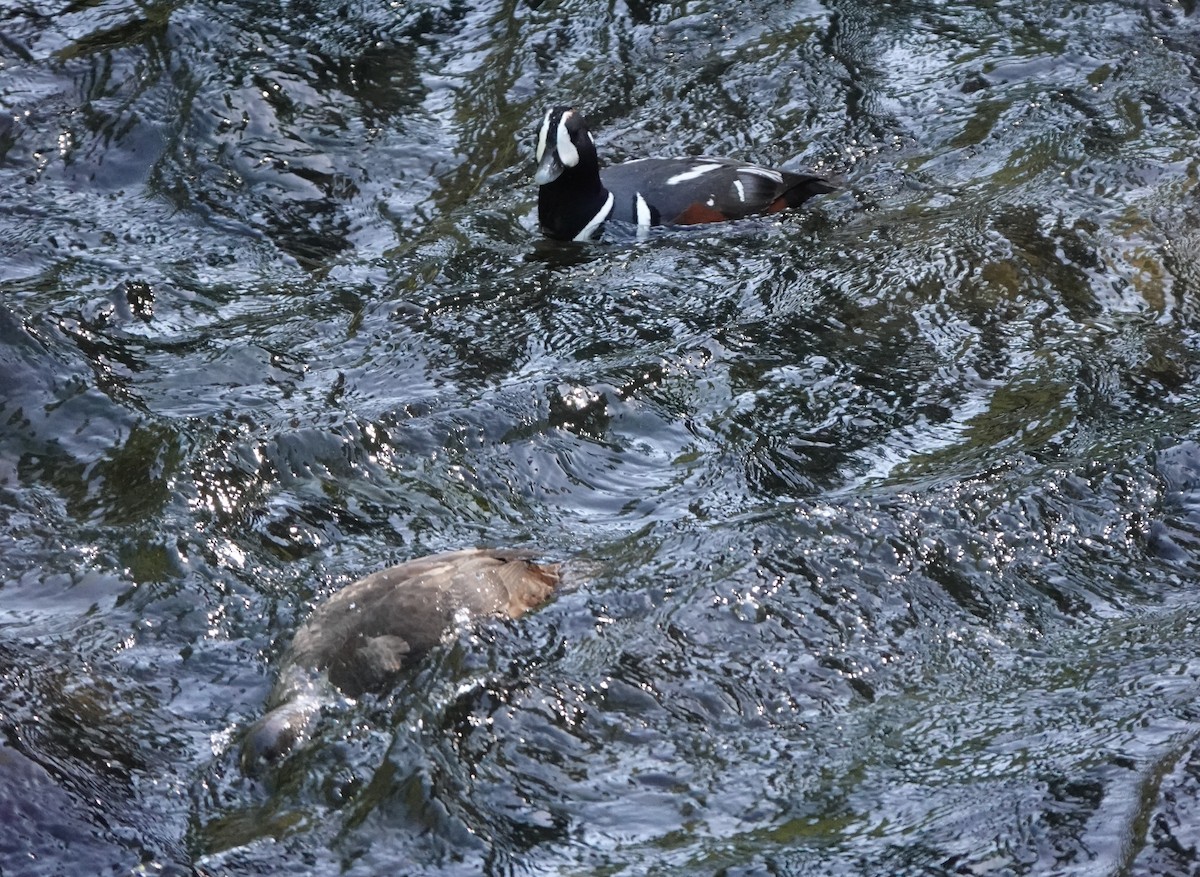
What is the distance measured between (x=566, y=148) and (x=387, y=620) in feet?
11.6

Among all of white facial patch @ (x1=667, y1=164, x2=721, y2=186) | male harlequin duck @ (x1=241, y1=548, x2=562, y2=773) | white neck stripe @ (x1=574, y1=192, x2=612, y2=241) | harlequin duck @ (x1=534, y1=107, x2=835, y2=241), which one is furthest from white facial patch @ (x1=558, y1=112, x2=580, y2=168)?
male harlequin duck @ (x1=241, y1=548, x2=562, y2=773)

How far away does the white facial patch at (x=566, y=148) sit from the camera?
706 centimetres

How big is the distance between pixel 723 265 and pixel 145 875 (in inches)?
163

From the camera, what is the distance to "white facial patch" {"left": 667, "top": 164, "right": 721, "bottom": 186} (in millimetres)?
7066

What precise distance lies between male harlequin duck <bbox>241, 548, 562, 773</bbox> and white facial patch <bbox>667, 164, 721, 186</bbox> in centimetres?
310

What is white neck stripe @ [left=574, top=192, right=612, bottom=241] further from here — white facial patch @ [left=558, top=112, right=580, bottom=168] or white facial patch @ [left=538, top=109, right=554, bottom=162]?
white facial patch @ [left=538, top=109, right=554, bottom=162]

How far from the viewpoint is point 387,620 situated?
4320 mm

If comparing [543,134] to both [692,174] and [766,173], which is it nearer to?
[692,174]

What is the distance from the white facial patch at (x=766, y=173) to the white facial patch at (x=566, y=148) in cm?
87

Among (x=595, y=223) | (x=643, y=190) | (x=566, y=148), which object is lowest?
(x=595, y=223)

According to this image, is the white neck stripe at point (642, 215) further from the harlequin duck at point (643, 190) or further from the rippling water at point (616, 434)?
the rippling water at point (616, 434)

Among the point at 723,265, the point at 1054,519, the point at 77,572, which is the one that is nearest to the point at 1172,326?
the point at 1054,519

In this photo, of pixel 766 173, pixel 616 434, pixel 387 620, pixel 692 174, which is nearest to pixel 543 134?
pixel 692 174

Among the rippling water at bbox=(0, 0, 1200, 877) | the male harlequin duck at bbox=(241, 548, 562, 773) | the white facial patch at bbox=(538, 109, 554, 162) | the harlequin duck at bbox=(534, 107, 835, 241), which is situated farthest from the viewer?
the white facial patch at bbox=(538, 109, 554, 162)
